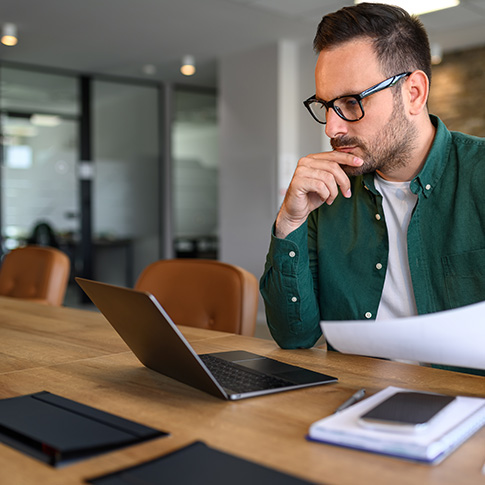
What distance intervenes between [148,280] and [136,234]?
5727 mm

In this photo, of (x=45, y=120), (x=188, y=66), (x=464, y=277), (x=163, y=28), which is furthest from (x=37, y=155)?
(x=464, y=277)

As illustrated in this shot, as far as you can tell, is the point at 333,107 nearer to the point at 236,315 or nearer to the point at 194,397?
the point at 236,315

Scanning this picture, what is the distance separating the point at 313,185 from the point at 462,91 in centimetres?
495

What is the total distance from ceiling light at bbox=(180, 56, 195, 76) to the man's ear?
5320 millimetres

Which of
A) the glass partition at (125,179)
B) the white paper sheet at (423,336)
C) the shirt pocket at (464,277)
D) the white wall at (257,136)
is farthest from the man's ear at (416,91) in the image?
the glass partition at (125,179)

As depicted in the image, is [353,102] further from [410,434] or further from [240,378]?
[410,434]

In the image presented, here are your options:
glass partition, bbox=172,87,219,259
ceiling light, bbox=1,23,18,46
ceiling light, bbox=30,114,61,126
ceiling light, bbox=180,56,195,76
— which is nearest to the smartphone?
ceiling light, bbox=1,23,18,46

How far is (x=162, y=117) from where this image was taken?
7.67 meters

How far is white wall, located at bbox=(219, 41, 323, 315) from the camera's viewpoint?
6086mm

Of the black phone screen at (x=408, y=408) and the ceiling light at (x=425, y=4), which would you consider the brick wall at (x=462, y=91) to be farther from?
the black phone screen at (x=408, y=408)

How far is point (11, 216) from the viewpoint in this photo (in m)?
6.63

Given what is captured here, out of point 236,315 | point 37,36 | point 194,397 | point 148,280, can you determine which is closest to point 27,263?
point 148,280

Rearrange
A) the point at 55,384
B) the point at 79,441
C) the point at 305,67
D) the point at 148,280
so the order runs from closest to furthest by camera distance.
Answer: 1. the point at 79,441
2. the point at 55,384
3. the point at 148,280
4. the point at 305,67

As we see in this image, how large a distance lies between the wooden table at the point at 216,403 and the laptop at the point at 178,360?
0.02 m
